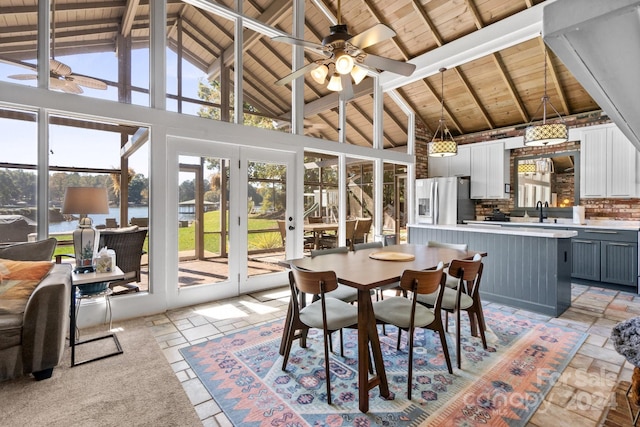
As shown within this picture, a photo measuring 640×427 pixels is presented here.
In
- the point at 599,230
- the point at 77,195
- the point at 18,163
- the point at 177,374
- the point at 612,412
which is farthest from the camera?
the point at 599,230

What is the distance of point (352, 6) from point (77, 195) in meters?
4.76

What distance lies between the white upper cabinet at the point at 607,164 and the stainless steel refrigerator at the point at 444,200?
1.89 m

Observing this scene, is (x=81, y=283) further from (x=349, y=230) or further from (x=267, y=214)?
(x=349, y=230)

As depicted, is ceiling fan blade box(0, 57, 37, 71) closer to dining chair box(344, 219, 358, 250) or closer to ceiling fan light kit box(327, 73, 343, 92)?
ceiling fan light kit box(327, 73, 343, 92)

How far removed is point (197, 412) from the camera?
6.30ft

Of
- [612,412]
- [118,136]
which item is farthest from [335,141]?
[612,412]

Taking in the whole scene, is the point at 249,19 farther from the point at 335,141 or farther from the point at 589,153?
the point at 589,153

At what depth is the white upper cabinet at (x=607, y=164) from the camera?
4938 mm

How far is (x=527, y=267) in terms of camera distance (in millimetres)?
3760

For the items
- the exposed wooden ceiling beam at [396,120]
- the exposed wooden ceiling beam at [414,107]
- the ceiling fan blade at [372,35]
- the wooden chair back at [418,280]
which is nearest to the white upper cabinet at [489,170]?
the exposed wooden ceiling beam at [414,107]

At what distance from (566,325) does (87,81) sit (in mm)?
5609

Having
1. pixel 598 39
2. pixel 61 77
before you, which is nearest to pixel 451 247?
pixel 598 39

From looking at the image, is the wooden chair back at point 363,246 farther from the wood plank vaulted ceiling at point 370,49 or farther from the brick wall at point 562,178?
the brick wall at point 562,178

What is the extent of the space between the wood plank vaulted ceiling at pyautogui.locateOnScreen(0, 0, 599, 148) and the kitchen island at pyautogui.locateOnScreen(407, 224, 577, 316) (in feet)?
9.94
